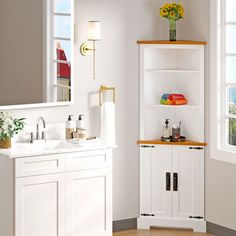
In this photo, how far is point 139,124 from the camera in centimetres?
621

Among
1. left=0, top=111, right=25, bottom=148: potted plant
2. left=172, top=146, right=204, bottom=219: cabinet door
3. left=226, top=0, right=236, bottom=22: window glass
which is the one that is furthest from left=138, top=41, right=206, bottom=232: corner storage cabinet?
left=0, top=111, right=25, bottom=148: potted plant

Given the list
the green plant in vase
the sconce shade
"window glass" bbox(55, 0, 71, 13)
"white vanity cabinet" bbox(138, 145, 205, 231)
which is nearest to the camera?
"window glass" bbox(55, 0, 71, 13)

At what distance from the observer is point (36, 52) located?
558 centimetres

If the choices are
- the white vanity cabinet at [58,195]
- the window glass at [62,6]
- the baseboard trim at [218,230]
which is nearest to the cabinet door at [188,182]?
the baseboard trim at [218,230]

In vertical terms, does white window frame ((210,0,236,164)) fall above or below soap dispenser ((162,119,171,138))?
above

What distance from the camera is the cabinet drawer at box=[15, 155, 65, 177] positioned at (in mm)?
5125

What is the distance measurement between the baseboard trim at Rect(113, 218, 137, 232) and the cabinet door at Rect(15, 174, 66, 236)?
888mm

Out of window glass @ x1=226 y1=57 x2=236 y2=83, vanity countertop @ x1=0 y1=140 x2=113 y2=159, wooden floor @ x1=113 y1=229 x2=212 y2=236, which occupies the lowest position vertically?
wooden floor @ x1=113 y1=229 x2=212 y2=236

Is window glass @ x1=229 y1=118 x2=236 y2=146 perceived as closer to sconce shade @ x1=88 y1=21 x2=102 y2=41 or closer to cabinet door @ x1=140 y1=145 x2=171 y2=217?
cabinet door @ x1=140 y1=145 x2=171 y2=217

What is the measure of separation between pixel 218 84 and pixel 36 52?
159cm

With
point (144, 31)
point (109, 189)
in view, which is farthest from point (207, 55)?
point (109, 189)

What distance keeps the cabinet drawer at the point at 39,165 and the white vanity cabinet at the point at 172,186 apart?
3.72 feet

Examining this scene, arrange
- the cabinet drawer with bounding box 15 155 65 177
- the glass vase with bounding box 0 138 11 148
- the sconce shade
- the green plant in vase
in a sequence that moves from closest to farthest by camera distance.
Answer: the cabinet drawer with bounding box 15 155 65 177 < the glass vase with bounding box 0 138 11 148 < the sconce shade < the green plant in vase

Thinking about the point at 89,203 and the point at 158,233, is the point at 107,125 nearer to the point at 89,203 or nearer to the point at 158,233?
the point at 89,203
